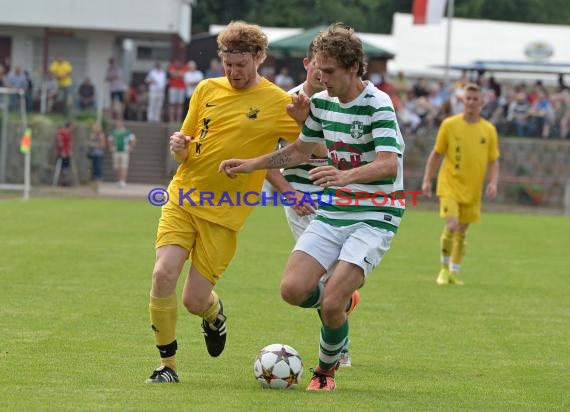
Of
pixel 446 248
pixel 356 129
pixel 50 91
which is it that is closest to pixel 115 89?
pixel 50 91

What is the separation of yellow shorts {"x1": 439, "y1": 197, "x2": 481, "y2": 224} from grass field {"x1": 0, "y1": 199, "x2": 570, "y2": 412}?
2.69 ft

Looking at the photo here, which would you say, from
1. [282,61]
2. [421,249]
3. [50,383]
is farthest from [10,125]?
[50,383]

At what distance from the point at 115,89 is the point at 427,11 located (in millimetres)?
9830

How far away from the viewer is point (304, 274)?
7.32 m

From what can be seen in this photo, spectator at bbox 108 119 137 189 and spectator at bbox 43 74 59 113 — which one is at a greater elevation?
spectator at bbox 43 74 59 113

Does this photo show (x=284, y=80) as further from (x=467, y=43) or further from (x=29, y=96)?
(x=467, y=43)

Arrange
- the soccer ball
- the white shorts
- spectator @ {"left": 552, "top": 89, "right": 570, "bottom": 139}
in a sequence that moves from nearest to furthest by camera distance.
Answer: the white shorts, the soccer ball, spectator @ {"left": 552, "top": 89, "right": 570, "bottom": 139}

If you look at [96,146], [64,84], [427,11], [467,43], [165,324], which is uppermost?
[427,11]

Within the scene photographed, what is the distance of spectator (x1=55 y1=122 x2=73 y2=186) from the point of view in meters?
32.4

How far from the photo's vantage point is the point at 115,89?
Result: 1406 inches

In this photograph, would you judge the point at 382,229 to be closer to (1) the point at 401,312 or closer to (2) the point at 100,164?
(1) the point at 401,312

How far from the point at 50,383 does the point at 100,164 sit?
26576 mm

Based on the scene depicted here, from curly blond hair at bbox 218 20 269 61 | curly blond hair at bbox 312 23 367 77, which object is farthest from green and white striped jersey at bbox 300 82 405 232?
curly blond hair at bbox 218 20 269 61

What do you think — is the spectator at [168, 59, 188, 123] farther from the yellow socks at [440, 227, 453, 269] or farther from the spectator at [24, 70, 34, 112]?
the yellow socks at [440, 227, 453, 269]
